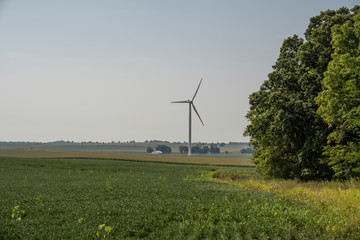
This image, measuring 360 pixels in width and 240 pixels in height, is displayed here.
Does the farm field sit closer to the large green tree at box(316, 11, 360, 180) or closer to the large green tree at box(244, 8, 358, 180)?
the large green tree at box(316, 11, 360, 180)

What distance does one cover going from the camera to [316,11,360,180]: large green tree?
91.2 ft

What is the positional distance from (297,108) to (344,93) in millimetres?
5433

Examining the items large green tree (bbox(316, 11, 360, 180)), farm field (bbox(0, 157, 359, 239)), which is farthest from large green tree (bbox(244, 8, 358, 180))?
farm field (bbox(0, 157, 359, 239))

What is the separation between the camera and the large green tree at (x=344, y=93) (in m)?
27.8

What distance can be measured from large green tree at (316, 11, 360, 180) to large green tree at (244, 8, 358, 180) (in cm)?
332

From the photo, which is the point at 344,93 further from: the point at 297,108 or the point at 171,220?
the point at 171,220

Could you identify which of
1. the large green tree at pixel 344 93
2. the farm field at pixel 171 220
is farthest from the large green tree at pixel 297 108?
the farm field at pixel 171 220

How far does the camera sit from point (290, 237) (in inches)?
486

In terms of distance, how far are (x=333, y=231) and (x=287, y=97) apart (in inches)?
973

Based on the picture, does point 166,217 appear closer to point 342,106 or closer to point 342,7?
point 342,106

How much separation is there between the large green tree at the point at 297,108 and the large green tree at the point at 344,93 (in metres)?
3.32

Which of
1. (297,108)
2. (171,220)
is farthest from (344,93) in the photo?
(171,220)

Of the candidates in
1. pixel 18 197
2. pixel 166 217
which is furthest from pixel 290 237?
pixel 18 197

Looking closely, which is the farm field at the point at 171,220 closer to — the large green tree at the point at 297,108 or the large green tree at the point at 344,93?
the large green tree at the point at 344,93
